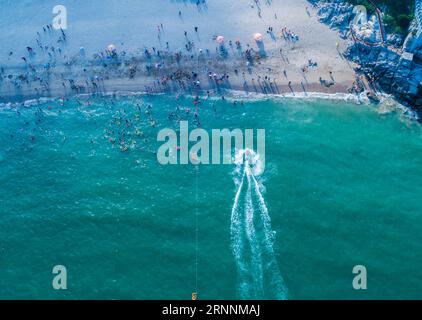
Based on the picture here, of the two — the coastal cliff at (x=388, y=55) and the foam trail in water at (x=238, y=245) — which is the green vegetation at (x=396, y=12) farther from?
the foam trail in water at (x=238, y=245)

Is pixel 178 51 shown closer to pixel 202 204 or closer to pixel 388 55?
pixel 202 204

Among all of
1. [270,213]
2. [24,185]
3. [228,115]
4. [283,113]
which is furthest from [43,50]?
[270,213]

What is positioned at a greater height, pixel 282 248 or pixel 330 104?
pixel 330 104

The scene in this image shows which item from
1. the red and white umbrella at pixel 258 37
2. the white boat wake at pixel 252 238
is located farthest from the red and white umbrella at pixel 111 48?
the white boat wake at pixel 252 238

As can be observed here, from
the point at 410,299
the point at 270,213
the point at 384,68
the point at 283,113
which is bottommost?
the point at 410,299

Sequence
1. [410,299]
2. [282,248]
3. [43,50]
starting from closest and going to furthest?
[410,299], [282,248], [43,50]

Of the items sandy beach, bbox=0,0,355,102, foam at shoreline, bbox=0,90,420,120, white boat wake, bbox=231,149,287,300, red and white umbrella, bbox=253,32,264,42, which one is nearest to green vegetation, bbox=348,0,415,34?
sandy beach, bbox=0,0,355,102

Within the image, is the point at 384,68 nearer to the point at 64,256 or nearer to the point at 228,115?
the point at 228,115

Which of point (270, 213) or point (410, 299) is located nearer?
point (410, 299)
